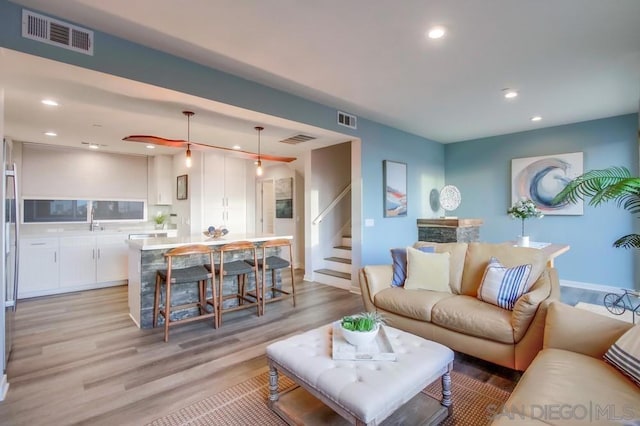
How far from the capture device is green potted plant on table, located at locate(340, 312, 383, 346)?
1851mm

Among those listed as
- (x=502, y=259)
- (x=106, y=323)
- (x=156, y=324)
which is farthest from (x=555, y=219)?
(x=106, y=323)

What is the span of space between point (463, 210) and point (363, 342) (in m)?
5.26

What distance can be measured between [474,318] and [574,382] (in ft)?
3.18

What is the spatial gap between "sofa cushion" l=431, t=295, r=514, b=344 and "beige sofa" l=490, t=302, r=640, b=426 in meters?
0.35

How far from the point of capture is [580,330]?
1815 millimetres

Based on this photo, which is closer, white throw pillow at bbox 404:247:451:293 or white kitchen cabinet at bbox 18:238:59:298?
white throw pillow at bbox 404:247:451:293

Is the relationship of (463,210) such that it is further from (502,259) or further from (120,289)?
(120,289)

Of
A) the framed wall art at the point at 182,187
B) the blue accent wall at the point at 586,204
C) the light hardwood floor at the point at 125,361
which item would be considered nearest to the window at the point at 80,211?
the framed wall art at the point at 182,187

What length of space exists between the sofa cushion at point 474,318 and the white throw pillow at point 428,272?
0.86 ft

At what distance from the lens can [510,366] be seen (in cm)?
227

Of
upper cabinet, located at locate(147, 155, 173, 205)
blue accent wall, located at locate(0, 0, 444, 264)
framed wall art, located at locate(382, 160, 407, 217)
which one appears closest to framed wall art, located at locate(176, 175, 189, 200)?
upper cabinet, located at locate(147, 155, 173, 205)

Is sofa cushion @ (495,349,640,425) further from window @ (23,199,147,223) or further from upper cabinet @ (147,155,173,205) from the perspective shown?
window @ (23,199,147,223)

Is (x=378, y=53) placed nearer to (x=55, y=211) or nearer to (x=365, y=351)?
(x=365, y=351)

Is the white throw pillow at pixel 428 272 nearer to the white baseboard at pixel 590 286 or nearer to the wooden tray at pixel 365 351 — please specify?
the wooden tray at pixel 365 351
